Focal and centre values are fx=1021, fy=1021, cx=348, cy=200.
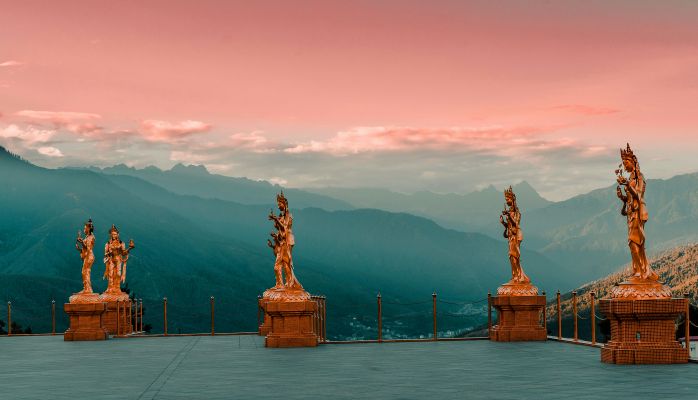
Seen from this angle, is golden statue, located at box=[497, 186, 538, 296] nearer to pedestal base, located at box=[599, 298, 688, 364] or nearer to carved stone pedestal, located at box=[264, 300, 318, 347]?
carved stone pedestal, located at box=[264, 300, 318, 347]

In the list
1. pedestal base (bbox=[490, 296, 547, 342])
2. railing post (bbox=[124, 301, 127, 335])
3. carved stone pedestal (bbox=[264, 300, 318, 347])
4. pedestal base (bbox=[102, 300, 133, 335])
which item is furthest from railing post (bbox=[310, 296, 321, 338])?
railing post (bbox=[124, 301, 127, 335])

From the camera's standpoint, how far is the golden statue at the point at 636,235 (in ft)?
71.5

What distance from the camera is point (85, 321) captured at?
3662 cm

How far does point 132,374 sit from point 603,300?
1015 cm

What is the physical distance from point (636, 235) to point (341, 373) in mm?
7113

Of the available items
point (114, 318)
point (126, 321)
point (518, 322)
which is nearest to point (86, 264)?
point (114, 318)

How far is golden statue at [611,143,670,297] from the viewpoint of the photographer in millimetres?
21797

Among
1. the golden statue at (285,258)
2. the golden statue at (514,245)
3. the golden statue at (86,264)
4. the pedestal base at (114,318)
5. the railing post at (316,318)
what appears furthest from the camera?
the pedestal base at (114,318)

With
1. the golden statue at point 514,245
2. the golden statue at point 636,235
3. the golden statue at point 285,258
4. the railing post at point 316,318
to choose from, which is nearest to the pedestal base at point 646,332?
the golden statue at point 636,235

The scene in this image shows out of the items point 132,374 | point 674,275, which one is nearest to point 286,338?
point 132,374

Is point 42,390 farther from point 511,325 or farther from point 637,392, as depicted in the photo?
point 511,325

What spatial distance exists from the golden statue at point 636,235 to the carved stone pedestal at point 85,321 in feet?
67.5

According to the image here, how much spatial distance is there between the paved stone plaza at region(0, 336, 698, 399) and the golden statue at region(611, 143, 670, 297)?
1.72 m

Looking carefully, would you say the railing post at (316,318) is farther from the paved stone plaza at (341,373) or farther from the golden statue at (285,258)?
the paved stone plaza at (341,373)
